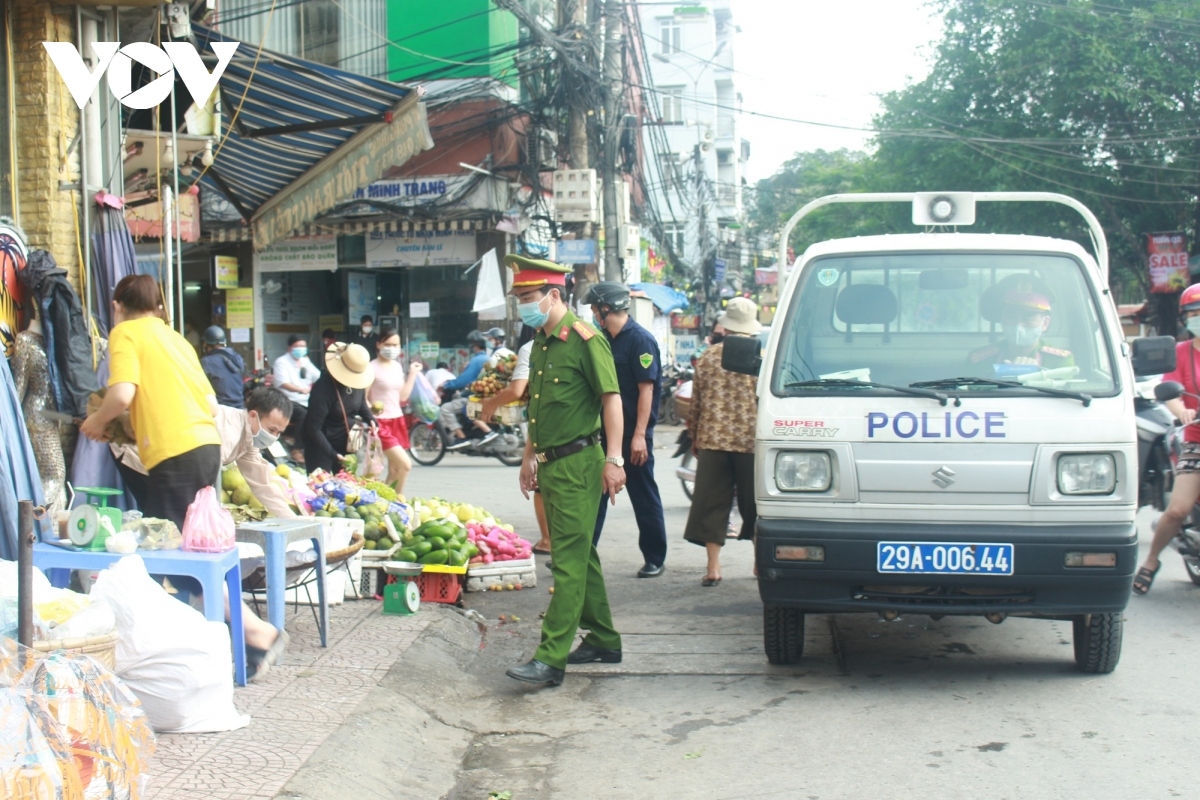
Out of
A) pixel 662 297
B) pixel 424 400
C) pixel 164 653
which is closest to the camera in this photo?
pixel 164 653

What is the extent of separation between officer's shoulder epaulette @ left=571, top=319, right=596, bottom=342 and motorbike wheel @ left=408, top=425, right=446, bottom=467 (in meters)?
10.6

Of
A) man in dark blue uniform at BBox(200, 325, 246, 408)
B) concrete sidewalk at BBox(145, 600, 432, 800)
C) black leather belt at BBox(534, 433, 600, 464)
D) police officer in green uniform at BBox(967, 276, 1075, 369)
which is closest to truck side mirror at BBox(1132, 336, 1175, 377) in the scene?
police officer in green uniform at BBox(967, 276, 1075, 369)

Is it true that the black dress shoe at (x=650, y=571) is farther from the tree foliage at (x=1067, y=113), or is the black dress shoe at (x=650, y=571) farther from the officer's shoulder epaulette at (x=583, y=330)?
the tree foliage at (x=1067, y=113)

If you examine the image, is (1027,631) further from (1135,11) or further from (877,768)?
(1135,11)

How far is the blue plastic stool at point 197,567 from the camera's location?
4.52 metres

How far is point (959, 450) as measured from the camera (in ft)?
16.1

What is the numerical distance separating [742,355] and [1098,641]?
203 centimetres

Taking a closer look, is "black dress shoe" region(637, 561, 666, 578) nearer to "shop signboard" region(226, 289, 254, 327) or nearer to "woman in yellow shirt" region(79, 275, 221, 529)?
"woman in yellow shirt" region(79, 275, 221, 529)

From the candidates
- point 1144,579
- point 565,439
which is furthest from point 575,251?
point 565,439

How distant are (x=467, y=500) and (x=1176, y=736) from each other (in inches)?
321

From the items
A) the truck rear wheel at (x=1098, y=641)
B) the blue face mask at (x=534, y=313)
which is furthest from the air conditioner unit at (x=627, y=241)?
the truck rear wheel at (x=1098, y=641)

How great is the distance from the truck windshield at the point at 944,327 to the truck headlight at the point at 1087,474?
1.04ft

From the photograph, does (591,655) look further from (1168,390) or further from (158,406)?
(1168,390)

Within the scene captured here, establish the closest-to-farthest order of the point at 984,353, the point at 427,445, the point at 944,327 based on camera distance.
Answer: the point at 984,353, the point at 944,327, the point at 427,445
